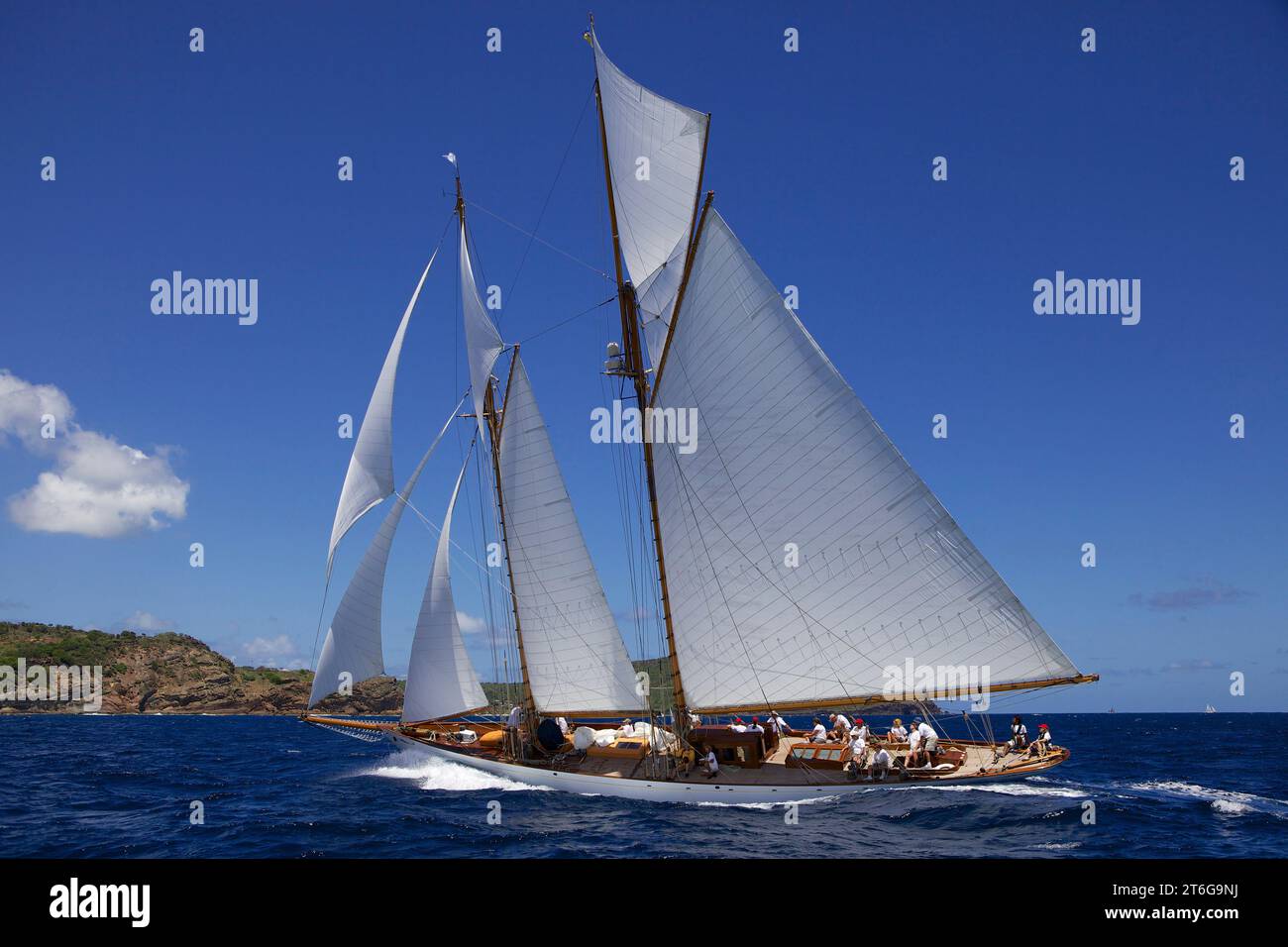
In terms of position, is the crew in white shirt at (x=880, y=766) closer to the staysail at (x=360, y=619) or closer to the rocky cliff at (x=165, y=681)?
the staysail at (x=360, y=619)

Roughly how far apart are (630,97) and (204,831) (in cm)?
2921

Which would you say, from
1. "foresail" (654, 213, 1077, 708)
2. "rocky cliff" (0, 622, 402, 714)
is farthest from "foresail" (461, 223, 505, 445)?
"rocky cliff" (0, 622, 402, 714)

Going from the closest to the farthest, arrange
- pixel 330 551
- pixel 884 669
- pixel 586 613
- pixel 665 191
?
pixel 884 669 → pixel 665 191 → pixel 586 613 → pixel 330 551

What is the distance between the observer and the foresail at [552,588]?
3353 cm

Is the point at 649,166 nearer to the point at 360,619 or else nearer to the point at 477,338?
the point at 477,338

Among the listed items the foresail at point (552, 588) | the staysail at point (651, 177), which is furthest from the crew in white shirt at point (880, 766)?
the staysail at point (651, 177)

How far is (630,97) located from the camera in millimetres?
31938

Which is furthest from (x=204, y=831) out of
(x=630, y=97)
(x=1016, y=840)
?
(x=630, y=97)

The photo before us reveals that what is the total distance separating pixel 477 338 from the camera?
37875mm

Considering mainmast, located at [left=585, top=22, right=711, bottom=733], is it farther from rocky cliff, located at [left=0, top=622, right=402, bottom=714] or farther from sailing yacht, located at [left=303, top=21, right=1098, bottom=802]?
rocky cliff, located at [left=0, top=622, right=402, bottom=714]

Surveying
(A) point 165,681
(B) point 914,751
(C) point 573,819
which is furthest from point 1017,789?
(A) point 165,681

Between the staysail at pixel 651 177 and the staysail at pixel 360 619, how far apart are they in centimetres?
1402

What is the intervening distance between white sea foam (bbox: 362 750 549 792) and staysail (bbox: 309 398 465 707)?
5.57 metres

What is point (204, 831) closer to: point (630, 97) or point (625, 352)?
point (625, 352)
